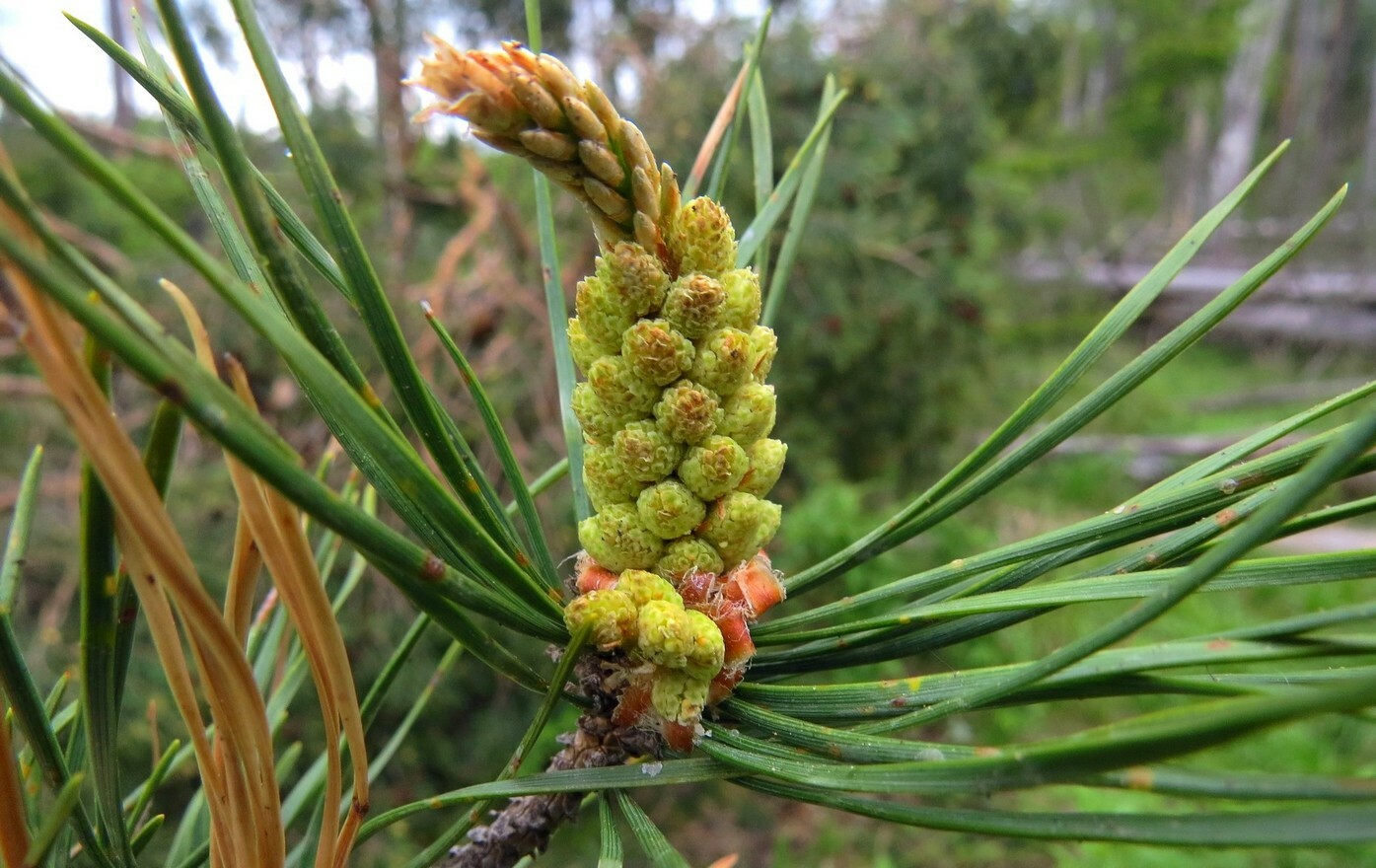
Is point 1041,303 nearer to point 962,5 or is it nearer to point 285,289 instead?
point 962,5

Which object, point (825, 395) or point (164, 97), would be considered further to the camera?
point (825, 395)

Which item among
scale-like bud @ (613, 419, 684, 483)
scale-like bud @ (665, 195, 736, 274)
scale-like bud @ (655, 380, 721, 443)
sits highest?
scale-like bud @ (665, 195, 736, 274)

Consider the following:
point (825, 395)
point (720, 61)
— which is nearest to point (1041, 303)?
point (825, 395)

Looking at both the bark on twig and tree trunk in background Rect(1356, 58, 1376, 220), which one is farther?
tree trunk in background Rect(1356, 58, 1376, 220)

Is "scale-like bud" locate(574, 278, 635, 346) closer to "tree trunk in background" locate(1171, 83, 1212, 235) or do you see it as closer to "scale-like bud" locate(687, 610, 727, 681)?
"scale-like bud" locate(687, 610, 727, 681)

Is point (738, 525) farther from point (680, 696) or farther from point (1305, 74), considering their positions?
point (1305, 74)

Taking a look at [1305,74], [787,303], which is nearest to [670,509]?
[787,303]

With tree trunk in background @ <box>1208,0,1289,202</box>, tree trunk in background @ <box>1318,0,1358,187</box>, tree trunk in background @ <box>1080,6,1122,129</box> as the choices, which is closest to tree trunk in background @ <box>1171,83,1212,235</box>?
tree trunk in background @ <box>1208,0,1289,202</box>
